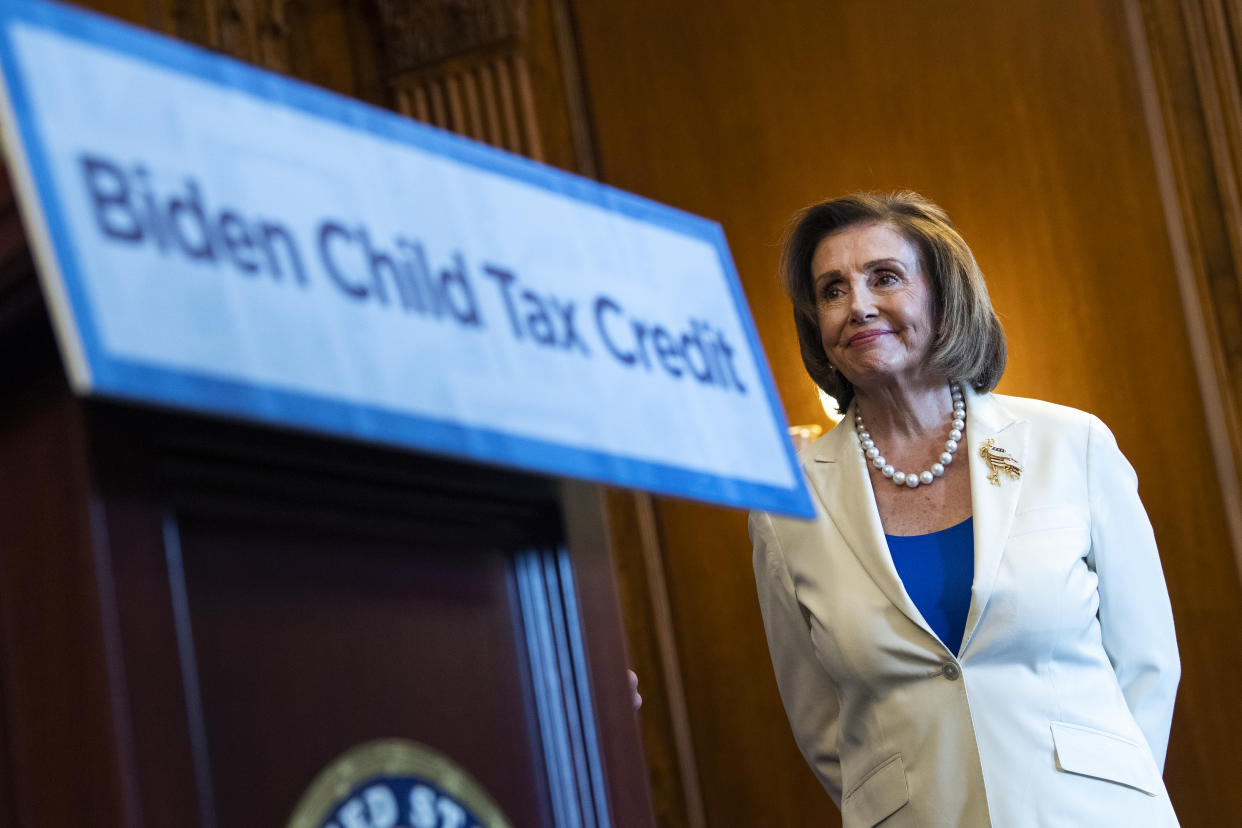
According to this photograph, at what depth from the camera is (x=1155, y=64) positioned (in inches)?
175

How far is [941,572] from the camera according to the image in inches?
86.1

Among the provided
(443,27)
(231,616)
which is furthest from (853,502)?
(443,27)

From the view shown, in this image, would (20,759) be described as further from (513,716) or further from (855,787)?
(855,787)

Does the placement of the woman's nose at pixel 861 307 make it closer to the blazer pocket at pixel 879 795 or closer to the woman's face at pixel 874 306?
the woman's face at pixel 874 306

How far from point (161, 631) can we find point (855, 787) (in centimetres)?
169

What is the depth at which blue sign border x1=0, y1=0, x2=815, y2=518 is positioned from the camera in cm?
57

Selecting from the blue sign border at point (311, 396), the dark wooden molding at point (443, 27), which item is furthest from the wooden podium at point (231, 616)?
the dark wooden molding at point (443, 27)

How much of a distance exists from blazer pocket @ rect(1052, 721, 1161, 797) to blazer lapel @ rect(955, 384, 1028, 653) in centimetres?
19

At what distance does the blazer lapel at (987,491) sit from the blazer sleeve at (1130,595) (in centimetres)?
12

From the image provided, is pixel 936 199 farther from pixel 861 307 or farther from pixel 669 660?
pixel 861 307

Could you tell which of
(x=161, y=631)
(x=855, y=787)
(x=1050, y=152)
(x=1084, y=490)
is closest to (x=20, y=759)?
(x=161, y=631)

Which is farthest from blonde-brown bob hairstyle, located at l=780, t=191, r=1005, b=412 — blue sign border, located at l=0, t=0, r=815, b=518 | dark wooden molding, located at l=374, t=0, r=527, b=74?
dark wooden molding, located at l=374, t=0, r=527, b=74

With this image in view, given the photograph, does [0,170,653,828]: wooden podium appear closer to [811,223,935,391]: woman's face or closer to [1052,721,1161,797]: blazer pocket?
[1052,721,1161,797]: blazer pocket

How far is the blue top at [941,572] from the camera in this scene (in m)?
2.15
